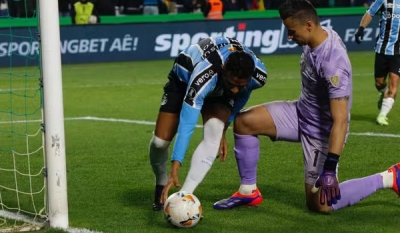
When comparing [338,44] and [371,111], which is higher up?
[338,44]

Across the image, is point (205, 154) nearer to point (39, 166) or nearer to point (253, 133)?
point (253, 133)

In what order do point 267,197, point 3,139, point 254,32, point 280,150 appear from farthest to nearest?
point 254,32 → point 3,139 → point 280,150 → point 267,197

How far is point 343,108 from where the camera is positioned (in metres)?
7.35

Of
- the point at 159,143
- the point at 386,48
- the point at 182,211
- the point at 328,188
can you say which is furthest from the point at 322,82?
the point at 386,48

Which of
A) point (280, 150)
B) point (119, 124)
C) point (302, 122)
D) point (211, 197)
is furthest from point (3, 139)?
point (302, 122)

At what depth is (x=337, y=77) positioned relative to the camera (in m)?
7.40

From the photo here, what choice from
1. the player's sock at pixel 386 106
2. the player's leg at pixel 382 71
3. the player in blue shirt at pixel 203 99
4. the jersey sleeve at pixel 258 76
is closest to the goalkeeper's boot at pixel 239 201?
the player in blue shirt at pixel 203 99

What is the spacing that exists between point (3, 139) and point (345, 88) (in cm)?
651

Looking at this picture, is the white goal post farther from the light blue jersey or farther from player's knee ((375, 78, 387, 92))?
player's knee ((375, 78, 387, 92))

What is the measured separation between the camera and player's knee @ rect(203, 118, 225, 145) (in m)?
7.57

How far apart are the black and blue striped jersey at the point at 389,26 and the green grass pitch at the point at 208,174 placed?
1052 mm

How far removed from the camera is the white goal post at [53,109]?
279 inches

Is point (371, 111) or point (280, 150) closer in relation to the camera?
point (280, 150)

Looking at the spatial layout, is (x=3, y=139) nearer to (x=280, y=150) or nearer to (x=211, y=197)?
(x=280, y=150)
